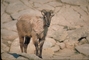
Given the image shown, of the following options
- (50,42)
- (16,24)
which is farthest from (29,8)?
(50,42)

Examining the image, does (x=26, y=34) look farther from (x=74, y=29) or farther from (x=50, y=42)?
(x=74, y=29)

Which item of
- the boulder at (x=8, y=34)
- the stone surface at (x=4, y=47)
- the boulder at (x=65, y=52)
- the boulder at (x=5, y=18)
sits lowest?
the stone surface at (x=4, y=47)

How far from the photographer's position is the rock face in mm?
2262

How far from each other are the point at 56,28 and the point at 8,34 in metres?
0.63

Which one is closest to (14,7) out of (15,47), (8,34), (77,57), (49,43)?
(8,34)

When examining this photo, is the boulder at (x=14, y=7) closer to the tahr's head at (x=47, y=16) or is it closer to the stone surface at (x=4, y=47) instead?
the tahr's head at (x=47, y=16)

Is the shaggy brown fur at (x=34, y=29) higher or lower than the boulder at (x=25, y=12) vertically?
lower

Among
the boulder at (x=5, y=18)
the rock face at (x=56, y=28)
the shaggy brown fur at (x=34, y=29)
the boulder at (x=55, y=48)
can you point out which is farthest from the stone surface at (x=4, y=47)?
the boulder at (x=55, y=48)

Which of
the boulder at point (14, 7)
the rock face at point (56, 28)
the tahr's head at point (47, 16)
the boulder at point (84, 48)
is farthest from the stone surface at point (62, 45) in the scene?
the boulder at point (14, 7)

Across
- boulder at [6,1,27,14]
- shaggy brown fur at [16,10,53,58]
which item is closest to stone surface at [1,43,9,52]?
shaggy brown fur at [16,10,53,58]

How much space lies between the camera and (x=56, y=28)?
228 centimetres

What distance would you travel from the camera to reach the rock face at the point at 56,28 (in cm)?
226

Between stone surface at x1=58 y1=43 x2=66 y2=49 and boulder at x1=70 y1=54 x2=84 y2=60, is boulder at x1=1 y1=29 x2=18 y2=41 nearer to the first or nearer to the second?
stone surface at x1=58 y1=43 x2=66 y2=49

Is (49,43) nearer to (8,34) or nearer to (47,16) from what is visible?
(47,16)
